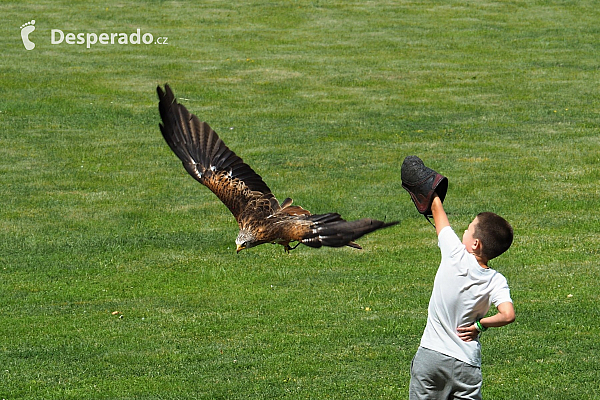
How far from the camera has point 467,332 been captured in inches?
210

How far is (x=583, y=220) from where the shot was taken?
45.8 feet

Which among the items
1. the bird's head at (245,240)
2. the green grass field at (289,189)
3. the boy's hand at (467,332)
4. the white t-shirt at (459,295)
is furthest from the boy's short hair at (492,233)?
the green grass field at (289,189)

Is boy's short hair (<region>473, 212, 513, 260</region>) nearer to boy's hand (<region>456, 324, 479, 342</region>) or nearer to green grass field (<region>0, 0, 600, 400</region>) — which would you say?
boy's hand (<region>456, 324, 479, 342</region>)

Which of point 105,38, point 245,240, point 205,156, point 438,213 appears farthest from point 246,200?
point 105,38

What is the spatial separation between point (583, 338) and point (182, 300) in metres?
4.48

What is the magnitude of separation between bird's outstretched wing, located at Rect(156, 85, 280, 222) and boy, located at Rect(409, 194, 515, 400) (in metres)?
1.48

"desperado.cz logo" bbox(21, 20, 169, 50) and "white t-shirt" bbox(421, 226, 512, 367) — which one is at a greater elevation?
"white t-shirt" bbox(421, 226, 512, 367)

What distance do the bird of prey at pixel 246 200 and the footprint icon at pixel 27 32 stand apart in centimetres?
1936

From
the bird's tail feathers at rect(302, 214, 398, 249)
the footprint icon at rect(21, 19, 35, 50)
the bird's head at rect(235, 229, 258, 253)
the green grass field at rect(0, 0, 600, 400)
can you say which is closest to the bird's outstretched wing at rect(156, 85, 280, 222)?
the bird's head at rect(235, 229, 258, 253)

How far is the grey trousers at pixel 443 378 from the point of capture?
17.6ft

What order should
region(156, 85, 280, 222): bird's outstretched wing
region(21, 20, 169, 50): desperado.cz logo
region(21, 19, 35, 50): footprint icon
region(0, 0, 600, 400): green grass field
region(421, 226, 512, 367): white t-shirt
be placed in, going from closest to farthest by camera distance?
region(421, 226, 512, 367): white t-shirt < region(156, 85, 280, 222): bird's outstretched wing < region(0, 0, 600, 400): green grass field < region(21, 19, 35, 50): footprint icon < region(21, 20, 169, 50): desperado.cz logo

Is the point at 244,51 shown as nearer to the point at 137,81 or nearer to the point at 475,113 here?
the point at 137,81

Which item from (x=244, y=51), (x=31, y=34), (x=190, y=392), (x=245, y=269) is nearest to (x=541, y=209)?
(x=245, y=269)

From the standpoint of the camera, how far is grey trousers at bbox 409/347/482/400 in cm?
537
